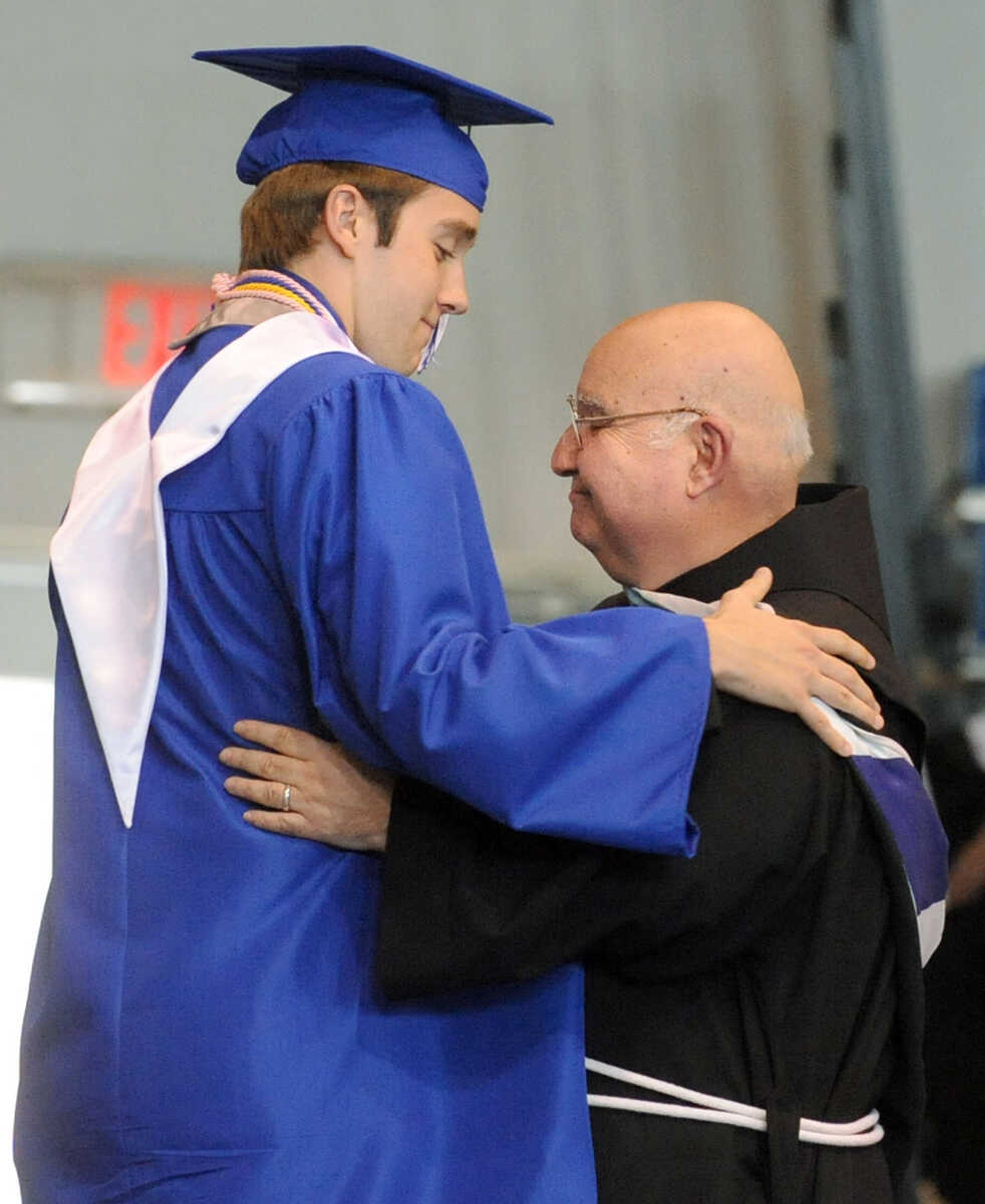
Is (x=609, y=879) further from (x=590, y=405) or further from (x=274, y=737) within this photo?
(x=590, y=405)

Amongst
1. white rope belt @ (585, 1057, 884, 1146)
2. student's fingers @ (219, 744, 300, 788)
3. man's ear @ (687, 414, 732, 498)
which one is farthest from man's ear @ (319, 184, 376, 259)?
white rope belt @ (585, 1057, 884, 1146)

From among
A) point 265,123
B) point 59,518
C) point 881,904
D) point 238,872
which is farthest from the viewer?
point 59,518

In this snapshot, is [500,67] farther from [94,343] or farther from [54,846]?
[54,846]

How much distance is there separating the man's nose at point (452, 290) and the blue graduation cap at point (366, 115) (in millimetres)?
72

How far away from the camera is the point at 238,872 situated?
149 centimetres

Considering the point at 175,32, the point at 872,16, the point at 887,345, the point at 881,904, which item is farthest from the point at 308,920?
the point at 872,16

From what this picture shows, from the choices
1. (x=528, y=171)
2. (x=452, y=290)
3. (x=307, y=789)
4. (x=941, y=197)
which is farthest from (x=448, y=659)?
(x=941, y=197)

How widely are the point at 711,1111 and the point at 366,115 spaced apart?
962mm

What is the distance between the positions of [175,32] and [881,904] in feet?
10.8

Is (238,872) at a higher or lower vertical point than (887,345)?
lower

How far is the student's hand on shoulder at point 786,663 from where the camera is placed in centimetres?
150

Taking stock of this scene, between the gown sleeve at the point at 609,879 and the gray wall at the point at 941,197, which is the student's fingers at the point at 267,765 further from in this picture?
the gray wall at the point at 941,197

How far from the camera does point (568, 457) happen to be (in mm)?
1863

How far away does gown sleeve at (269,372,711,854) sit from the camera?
1.38 meters
